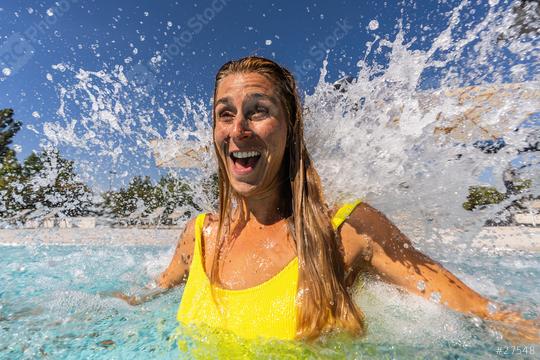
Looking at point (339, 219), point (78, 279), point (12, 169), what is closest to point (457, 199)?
point (339, 219)

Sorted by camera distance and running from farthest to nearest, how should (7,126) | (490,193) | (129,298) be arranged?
(7,126), (490,193), (129,298)

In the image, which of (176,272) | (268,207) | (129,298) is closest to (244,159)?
(268,207)

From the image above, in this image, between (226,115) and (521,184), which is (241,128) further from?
(521,184)

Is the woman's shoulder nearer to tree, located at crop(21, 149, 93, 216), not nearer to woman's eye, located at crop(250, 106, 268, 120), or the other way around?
woman's eye, located at crop(250, 106, 268, 120)

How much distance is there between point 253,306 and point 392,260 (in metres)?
0.71

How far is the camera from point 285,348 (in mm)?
1675

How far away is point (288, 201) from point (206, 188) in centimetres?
243

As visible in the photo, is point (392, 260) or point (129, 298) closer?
point (392, 260)

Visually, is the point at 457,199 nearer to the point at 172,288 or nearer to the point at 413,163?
the point at 413,163

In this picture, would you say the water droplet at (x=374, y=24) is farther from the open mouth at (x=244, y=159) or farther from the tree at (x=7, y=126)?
the tree at (x=7, y=126)

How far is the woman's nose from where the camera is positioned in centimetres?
199

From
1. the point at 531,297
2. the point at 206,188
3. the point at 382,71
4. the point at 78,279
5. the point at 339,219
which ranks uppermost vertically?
the point at 382,71

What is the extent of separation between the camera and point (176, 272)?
8.17ft

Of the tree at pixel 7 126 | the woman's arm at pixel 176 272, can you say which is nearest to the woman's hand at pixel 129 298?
the woman's arm at pixel 176 272
